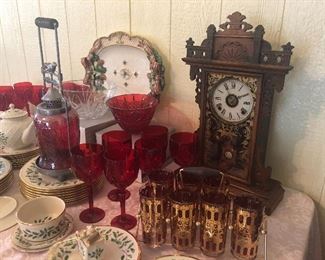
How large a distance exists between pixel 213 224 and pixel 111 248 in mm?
208

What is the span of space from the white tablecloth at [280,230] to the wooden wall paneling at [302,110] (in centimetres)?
6

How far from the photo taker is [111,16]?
1.09m

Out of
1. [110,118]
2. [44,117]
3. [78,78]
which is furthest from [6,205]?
[78,78]

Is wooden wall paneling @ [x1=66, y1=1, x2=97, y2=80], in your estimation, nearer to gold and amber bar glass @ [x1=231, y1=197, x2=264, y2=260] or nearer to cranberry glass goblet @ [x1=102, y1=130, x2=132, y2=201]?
cranberry glass goblet @ [x1=102, y1=130, x2=132, y2=201]

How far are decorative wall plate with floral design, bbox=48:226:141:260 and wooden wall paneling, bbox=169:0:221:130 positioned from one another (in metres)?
0.47

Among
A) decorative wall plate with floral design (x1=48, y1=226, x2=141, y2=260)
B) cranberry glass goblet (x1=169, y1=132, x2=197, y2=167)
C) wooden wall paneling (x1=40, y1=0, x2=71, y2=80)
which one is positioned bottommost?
decorative wall plate with floral design (x1=48, y1=226, x2=141, y2=260)

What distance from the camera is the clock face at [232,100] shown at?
0.77 meters

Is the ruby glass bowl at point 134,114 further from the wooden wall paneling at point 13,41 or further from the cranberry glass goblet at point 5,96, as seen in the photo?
the wooden wall paneling at point 13,41

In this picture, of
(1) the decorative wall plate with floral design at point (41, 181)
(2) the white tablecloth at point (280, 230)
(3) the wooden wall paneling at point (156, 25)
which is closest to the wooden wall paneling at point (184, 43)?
(3) the wooden wall paneling at point (156, 25)

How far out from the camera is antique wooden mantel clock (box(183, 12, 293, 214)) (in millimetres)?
717

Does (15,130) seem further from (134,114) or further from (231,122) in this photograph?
(231,122)

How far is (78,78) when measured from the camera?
130 centimetres

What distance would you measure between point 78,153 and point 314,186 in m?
0.63

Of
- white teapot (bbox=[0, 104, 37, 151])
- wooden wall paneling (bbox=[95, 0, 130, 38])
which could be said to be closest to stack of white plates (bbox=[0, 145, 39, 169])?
white teapot (bbox=[0, 104, 37, 151])
